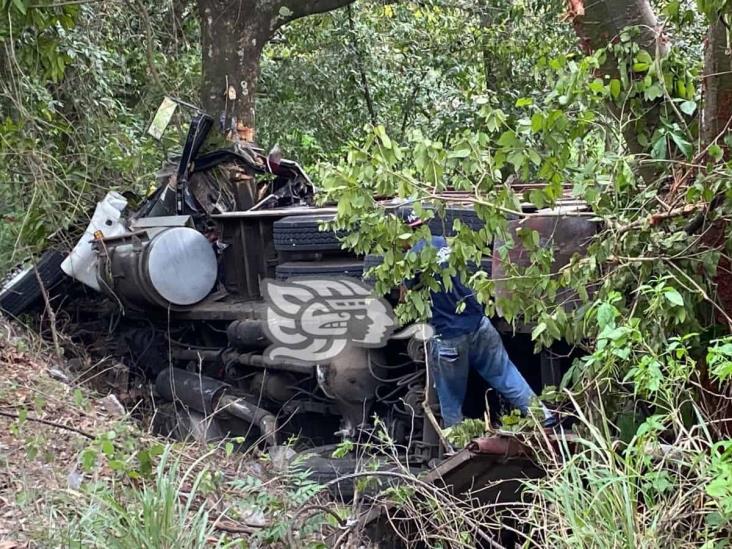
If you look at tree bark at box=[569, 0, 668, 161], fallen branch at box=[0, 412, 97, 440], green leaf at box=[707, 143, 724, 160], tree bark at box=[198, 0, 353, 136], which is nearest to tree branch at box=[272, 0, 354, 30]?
tree bark at box=[198, 0, 353, 136]

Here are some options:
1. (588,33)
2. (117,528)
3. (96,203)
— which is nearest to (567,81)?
(588,33)

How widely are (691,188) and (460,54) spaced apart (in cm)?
778

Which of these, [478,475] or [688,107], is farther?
[478,475]

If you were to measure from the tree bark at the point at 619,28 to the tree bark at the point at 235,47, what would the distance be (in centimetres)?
479

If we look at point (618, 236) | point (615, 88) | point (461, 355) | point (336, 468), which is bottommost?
point (336, 468)

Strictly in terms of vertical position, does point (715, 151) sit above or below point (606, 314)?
above

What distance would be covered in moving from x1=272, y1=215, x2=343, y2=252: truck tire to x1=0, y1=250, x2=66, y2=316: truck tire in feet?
8.09

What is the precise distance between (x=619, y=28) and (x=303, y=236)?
8.48 ft

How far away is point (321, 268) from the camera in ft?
17.8

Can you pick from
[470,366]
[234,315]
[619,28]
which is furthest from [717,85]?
[234,315]

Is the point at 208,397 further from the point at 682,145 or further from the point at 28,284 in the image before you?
the point at 682,145

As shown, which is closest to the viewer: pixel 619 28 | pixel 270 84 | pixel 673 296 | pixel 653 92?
pixel 673 296

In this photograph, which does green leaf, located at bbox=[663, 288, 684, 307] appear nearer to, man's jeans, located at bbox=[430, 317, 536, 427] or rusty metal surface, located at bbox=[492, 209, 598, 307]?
rusty metal surface, located at bbox=[492, 209, 598, 307]

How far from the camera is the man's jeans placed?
4781 millimetres
